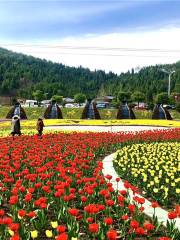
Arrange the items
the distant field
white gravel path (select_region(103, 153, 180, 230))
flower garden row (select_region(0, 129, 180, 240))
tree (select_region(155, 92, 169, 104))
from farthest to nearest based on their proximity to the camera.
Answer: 1. tree (select_region(155, 92, 169, 104))
2. the distant field
3. white gravel path (select_region(103, 153, 180, 230))
4. flower garden row (select_region(0, 129, 180, 240))

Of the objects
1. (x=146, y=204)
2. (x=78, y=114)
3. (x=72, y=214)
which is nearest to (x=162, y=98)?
(x=78, y=114)

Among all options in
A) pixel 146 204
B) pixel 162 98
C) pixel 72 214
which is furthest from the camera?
pixel 162 98

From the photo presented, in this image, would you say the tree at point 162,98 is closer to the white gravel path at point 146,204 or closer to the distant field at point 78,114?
the distant field at point 78,114

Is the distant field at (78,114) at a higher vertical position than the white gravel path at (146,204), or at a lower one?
lower

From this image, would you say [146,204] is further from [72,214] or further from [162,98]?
[162,98]

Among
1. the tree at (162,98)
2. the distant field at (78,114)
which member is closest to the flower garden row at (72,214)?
the distant field at (78,114)

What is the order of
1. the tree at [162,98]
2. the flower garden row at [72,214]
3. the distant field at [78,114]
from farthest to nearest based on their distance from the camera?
the tree at [162,98]
the distant field at [78,114]
the flower garden row at [72,214]

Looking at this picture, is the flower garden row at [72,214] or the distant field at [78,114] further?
the distant field at [78,114]

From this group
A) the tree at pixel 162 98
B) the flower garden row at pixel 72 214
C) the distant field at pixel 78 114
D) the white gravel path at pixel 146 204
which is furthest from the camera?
the tree at pixel 162 98

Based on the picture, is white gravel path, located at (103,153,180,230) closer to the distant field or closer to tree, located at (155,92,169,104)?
the distant field

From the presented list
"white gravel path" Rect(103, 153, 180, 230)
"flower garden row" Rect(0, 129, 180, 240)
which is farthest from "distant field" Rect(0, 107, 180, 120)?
"flower garden row" Rect(0, 129, 180, 240)

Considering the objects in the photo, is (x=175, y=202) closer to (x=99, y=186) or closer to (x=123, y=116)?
(x=99, y=186)

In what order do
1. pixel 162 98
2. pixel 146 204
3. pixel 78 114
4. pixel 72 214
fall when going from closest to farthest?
pixel 72 214
pixel 146 204
pixel 78 114
pixel 162 98

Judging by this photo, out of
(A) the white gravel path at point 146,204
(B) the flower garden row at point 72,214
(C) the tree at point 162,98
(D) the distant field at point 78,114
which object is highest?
(C) the tree at point 162,98
